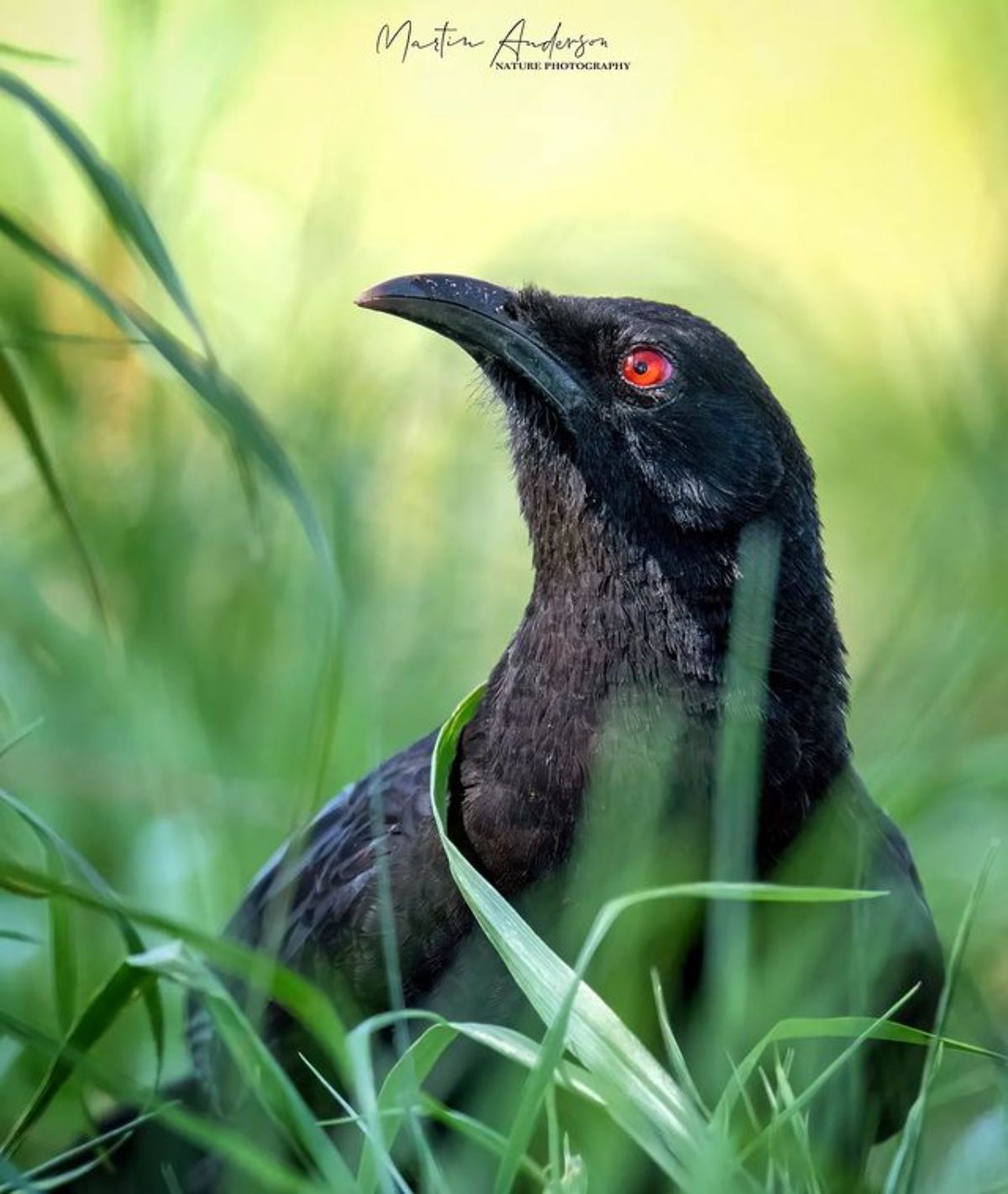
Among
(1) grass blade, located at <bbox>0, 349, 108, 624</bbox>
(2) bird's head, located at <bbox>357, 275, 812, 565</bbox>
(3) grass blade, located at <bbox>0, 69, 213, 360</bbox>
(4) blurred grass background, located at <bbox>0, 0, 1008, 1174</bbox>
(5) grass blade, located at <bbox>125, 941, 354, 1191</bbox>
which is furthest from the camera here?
(4) blurred grass background, located at <bbox>0, 0, 1008, 1174</bbox>

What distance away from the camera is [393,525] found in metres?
5.18

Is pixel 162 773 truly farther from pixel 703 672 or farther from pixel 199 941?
pixel 199 941

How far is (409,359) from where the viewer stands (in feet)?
17.4

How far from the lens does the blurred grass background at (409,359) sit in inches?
170

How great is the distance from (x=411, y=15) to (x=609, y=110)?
22.6 inches

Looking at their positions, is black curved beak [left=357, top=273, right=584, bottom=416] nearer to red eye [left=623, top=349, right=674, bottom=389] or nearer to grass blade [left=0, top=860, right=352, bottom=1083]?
red eye [left=623, top=349, right=674, bottom=389]

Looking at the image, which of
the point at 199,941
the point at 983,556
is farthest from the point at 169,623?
the point at 199,941

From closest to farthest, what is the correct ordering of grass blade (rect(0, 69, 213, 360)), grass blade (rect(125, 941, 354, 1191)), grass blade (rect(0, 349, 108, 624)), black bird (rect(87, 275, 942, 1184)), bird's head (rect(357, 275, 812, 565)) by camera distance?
grass blade (rect(125, 941, 354, 1191)), grass blade (rect(0, 69, 213, 360)), grass blade (rect(0, 349, 108, 624)), black bird (rect(87, 275, 942, 1184)), bird's head (rect(357, 275, 812, 565))

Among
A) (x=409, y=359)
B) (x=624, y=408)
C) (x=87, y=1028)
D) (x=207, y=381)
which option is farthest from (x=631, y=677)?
(x=409, y=359)

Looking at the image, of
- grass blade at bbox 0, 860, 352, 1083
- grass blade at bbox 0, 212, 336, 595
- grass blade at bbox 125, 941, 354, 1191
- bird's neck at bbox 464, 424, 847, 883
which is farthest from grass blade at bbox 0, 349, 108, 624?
bird's neck at bbox 464, 424, 847, 883

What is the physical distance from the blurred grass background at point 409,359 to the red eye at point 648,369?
71cm

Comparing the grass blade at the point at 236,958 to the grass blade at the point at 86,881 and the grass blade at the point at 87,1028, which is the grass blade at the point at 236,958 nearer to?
the grass blade at the point at 86,881

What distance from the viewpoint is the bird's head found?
12.0ft

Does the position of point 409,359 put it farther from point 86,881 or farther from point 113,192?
point 86,881
